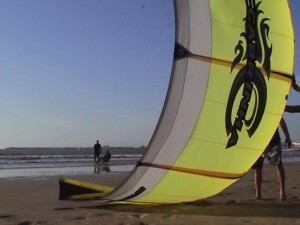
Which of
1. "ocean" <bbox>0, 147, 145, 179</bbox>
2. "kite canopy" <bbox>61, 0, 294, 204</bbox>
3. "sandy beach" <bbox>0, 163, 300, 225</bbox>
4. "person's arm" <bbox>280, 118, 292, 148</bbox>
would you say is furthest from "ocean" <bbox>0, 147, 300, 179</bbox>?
"kite canopy" <bbox>61, 0, 294, 204</bbox>

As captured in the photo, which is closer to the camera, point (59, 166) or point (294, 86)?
point (294, 86)

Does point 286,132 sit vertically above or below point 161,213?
above

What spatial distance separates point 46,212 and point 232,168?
7.06 ft

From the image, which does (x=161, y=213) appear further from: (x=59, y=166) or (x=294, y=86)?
(x=59, y=166)

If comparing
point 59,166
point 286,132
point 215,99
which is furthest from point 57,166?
point 215,99

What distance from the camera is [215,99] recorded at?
4461 mm

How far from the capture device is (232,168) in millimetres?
4629

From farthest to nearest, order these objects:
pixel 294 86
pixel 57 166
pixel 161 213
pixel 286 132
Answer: pixel 57 166 → pixel 286 132 → pixel 294 86 → pixel 161 213

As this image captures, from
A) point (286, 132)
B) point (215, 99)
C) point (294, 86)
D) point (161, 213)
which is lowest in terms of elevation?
point (161, 213)

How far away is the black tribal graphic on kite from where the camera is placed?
4.53 metres

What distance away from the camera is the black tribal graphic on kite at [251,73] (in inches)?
178

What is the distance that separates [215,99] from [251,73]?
18.8 inches

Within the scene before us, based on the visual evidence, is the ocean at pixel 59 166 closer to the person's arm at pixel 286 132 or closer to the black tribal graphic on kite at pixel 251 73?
the person's arm at pixel 286 132

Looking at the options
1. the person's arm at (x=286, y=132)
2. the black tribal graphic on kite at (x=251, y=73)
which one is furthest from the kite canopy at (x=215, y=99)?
the person's arm at (x=286, y=132)
